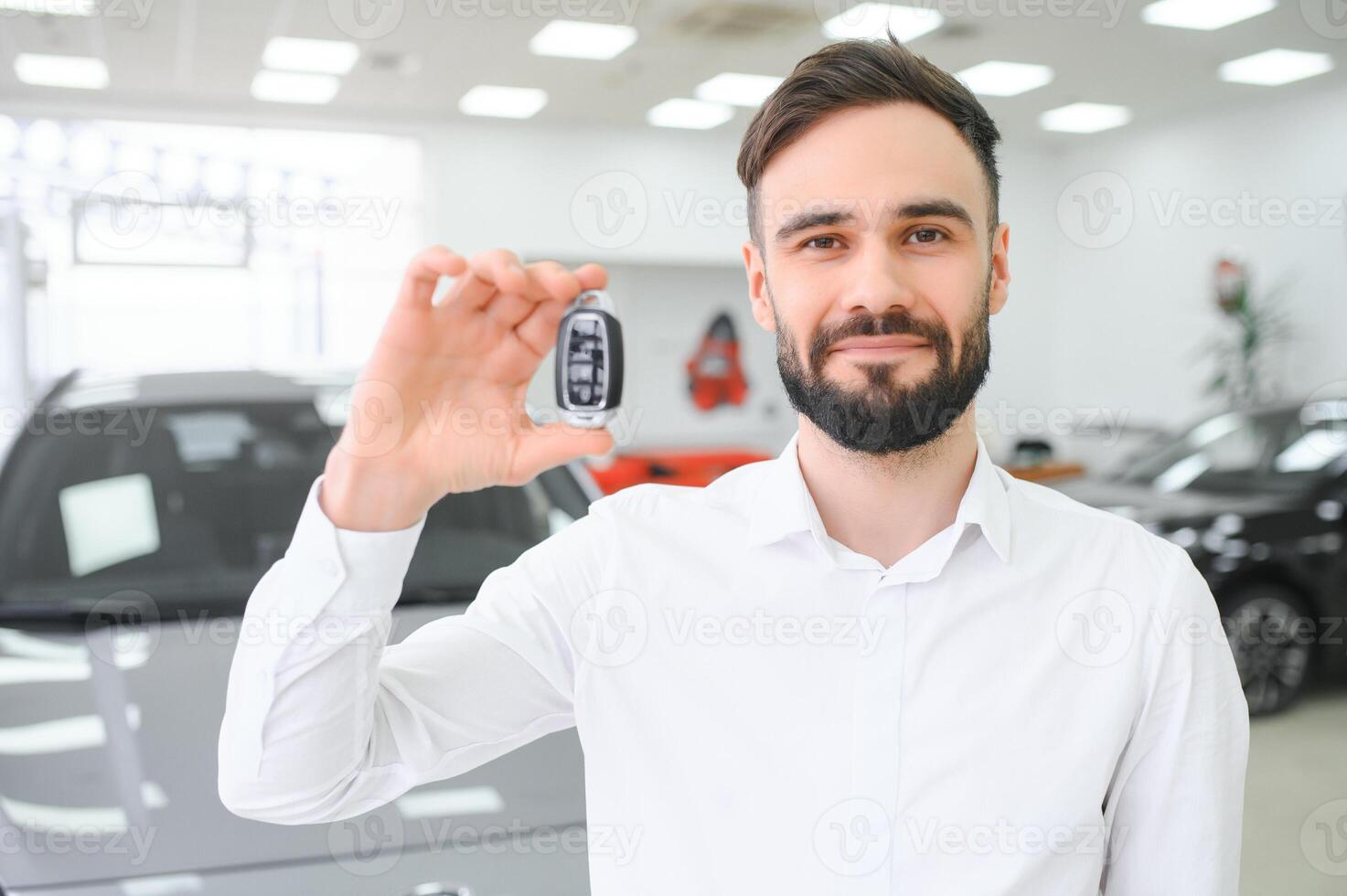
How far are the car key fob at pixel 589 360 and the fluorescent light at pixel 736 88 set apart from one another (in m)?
6.97

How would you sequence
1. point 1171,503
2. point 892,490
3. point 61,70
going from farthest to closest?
1. point 61,70
2. point 1171,503
3. point 892,490

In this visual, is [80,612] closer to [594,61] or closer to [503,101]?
[594,61]

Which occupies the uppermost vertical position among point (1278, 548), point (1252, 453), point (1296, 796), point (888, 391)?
point (888, 391)

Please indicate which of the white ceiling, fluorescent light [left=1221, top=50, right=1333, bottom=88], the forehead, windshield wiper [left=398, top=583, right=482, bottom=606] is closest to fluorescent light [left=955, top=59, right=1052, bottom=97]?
the white ceiling

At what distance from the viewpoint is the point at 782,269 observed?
1151 mm

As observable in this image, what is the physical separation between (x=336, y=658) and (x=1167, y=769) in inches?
29.9

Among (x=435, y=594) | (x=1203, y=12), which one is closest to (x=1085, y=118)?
(x=1203, y=12)

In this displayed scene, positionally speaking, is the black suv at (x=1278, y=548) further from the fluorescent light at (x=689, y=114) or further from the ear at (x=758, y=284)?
the fluorescent light at (x=689, y=114)

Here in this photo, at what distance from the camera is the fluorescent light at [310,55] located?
6.79 metres

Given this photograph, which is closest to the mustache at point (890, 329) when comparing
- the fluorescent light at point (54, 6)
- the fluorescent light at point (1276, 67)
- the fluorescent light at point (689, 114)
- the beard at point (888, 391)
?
the beard at point (888, 391)

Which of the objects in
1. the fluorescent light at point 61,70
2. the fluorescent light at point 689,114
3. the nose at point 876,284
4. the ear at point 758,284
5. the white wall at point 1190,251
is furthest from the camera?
the fluorescent light at point 689,114

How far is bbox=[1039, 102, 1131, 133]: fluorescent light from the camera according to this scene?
28.5 feet

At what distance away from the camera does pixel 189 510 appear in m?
2.22

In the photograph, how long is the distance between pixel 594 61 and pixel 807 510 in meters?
6.55
